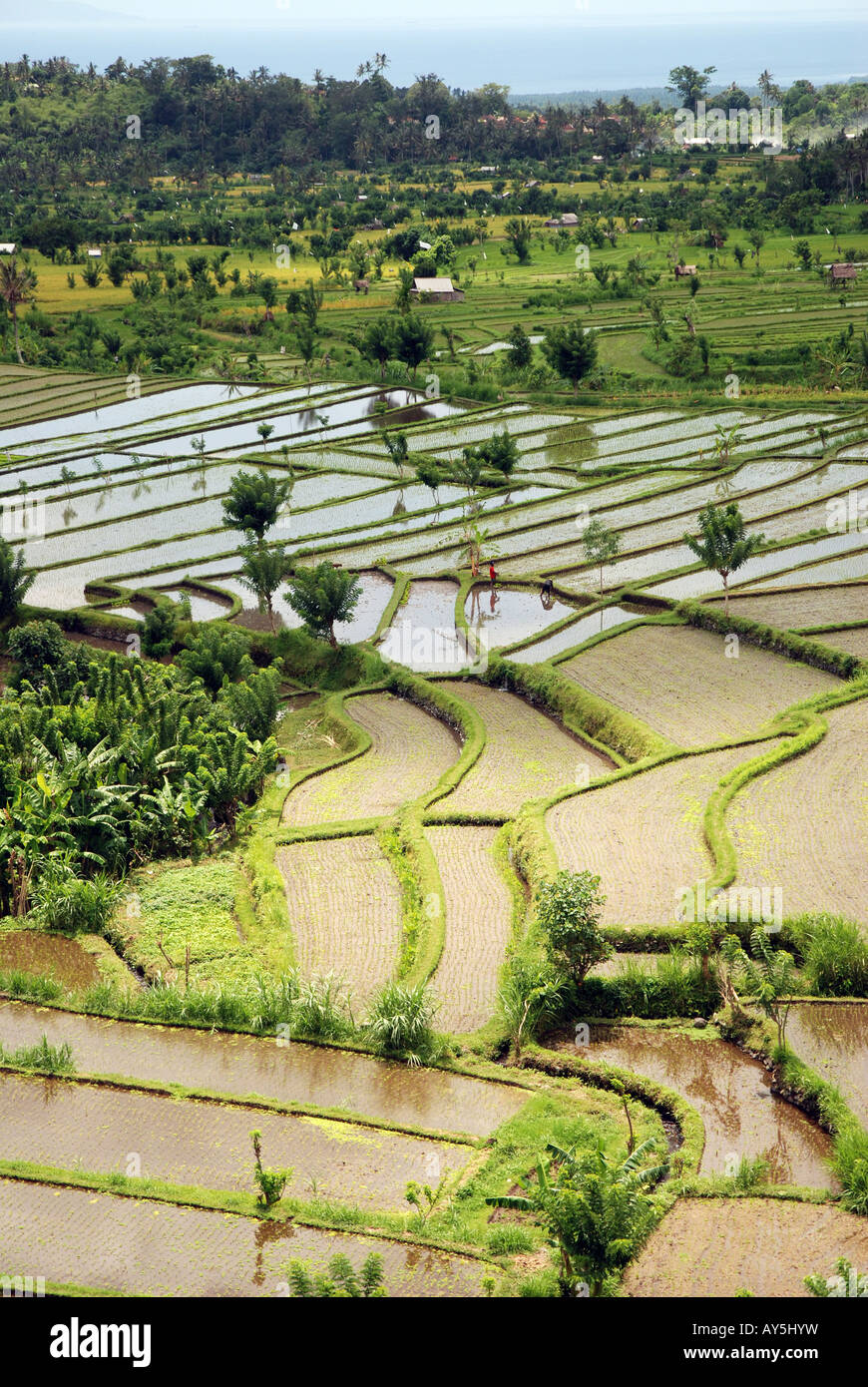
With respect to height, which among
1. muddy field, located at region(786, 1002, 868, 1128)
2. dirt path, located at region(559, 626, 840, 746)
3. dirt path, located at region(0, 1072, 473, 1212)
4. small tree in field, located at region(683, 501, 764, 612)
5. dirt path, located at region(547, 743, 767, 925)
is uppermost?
small tree in field, located at region(683, 501, 764, 612)

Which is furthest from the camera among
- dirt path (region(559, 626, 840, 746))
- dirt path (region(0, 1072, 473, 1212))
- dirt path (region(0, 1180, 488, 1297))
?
dirt path (region(559, 626, 840, 746))

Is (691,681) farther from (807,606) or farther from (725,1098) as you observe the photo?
(725,1098)

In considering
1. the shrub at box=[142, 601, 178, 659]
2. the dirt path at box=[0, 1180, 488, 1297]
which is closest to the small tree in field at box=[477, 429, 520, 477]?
the shrub at box=[142, 601, 178, 659]

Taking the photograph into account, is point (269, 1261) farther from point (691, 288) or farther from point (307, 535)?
point (691, 288)

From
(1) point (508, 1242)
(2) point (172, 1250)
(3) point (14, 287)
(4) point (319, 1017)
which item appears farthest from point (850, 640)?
(3) point (14, 287)

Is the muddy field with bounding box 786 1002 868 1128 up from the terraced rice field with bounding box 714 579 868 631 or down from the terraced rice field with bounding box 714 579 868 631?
down

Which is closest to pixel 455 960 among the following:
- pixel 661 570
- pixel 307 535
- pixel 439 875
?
pixel 439 875

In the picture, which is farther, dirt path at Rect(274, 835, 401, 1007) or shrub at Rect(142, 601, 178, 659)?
shrub at Rect(142, 601, 178, 659)

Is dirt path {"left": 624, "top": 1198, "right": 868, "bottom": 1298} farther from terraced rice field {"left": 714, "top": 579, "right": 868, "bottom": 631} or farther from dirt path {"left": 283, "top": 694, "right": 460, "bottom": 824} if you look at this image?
terraced rice field {"left": 714, "top": 579, "right": 868, "bottom": 631}
